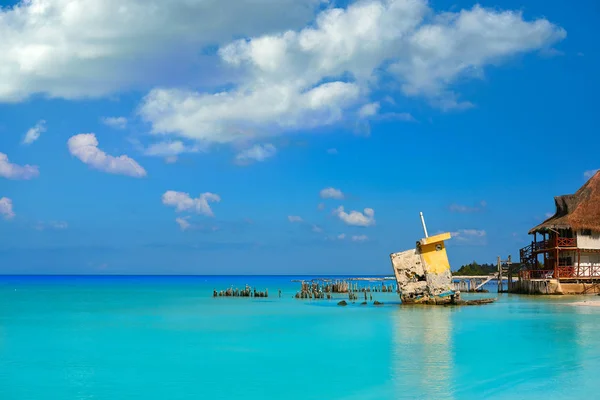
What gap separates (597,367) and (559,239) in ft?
85.2

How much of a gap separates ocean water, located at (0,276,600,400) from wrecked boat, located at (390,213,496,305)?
136cm

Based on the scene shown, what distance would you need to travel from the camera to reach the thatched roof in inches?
1533

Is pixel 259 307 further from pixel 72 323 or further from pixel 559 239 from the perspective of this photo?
pixel 559 239

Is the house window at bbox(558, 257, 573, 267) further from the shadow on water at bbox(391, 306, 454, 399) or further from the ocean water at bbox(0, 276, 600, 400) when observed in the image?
the shadow on water at bbox(391, 306, 454, 399)

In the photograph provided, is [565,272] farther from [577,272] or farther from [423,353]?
[423,353]

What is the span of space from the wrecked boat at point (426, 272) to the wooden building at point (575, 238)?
12225mm

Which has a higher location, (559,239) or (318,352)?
(559,239)

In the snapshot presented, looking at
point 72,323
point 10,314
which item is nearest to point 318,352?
point 72,323

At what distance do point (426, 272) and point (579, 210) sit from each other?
15703 millimetres

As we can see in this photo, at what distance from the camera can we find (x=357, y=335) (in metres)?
22.1

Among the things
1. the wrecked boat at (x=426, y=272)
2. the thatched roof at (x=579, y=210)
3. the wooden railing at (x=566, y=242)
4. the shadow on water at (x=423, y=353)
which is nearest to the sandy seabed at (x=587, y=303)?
the wrecked boat at (x=426, y=272)

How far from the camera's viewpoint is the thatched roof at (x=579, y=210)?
38.9 metres

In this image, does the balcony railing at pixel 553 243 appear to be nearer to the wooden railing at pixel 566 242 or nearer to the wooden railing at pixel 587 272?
the wooden railing at pixel 566 242

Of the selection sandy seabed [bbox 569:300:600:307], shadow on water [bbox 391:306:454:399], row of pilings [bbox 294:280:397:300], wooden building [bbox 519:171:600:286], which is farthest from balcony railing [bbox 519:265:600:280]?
shadow on water [bbox 391:306:454:399]
